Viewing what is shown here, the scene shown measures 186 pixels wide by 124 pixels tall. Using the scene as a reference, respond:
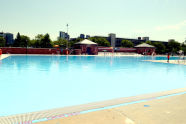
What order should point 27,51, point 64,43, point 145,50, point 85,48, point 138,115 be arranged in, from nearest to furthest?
1. point 138,115
2. point 27,51
3. point 85,48
4. point 145,50
5. point 64,43

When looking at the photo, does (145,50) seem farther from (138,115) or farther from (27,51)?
(138,115)

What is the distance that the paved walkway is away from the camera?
11.6ft

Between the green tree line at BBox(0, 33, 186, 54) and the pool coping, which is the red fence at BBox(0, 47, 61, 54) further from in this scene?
the pool coping

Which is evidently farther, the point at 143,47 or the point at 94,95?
the point at 143,47

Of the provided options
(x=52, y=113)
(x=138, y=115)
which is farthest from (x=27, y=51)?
(x=138, y=115)

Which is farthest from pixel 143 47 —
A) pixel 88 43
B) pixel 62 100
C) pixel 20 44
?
pixel 62 100

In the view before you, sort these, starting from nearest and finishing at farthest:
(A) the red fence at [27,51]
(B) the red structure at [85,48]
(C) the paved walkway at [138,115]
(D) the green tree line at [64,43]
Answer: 1. (C) the paved walkway at [138,115]
2. (A) the red fence at [27,51]
3. (B) the red structure at [85,48]
4. (D) the green tree line at [64,43]

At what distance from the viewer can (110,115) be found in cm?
387

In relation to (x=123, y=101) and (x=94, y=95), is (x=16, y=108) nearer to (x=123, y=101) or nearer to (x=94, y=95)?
(x=94, y=95)

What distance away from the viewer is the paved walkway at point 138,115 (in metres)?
3.54

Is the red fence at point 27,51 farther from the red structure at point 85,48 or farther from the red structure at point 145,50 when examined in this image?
the red structure at point 145,50

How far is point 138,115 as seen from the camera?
3885mm

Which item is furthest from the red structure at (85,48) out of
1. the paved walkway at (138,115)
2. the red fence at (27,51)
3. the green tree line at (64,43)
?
the paved walkway at (138,115)

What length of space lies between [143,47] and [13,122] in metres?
82.8
